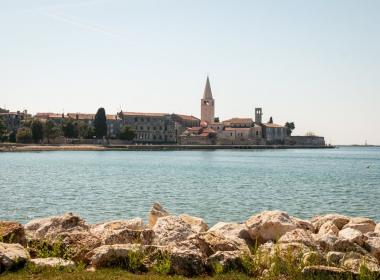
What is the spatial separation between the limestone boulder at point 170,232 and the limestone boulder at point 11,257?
3.00 metres

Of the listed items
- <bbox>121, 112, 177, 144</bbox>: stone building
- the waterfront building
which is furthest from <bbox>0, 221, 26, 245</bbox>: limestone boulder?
<bbox>121, 112, 177, 144</bbox>: stone building

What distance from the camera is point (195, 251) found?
9625mm

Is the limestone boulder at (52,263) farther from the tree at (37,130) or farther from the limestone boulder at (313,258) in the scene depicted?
the tree at (37,130)

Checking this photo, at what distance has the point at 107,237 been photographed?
11.2m

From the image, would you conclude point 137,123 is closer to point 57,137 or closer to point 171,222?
point 57,137

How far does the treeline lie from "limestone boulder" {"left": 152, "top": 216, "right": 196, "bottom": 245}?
13420 centimetres

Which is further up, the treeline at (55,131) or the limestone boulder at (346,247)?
the treeline at (55,131)

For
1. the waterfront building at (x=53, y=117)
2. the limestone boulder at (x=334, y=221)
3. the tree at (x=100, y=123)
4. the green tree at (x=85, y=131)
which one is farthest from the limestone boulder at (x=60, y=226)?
the waterfront building at (x=53, y=117)

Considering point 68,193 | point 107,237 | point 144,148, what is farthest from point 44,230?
point 144,148

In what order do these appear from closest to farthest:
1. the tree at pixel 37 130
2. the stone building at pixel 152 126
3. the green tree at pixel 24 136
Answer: the tree at pixel 37 130 → the green tree at pixel 24 136 → the stone building at pixel 152 126

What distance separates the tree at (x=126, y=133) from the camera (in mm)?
164500

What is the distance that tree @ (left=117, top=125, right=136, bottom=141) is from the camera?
540 feet

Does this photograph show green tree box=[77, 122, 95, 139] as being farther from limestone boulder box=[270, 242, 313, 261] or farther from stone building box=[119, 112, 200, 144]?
limestone boulder box=[270, 242, 313, 261]

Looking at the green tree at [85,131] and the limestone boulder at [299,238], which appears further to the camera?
the green tree at [85,131]
